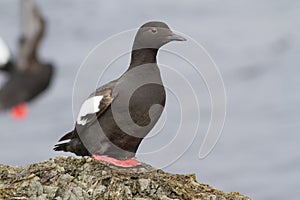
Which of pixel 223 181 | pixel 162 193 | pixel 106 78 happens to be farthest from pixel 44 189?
pixel 223 181

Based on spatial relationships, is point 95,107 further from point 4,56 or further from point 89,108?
point 4,56

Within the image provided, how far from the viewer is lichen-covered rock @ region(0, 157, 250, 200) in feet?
21.8

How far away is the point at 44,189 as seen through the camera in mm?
6660

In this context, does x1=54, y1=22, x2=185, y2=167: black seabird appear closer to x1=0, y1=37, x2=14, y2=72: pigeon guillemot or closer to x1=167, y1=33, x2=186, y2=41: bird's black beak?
x1=167, y1=33, x2=186, y2=41: bird's black beak

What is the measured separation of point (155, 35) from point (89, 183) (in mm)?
2292

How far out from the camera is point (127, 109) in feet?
26.9

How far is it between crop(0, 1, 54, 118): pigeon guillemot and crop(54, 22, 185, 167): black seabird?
73cm

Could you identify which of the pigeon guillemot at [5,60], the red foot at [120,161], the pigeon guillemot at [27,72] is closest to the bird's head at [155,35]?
the pigeon guillemot at [27,72]

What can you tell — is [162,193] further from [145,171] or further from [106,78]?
[106,78]

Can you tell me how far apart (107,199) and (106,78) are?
9538 millimetres

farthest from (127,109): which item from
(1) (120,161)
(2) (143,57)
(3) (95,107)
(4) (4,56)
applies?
(4) (4,56)

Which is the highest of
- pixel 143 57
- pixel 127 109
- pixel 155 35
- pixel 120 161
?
pixel 155 35

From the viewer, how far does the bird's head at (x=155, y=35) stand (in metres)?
8.56

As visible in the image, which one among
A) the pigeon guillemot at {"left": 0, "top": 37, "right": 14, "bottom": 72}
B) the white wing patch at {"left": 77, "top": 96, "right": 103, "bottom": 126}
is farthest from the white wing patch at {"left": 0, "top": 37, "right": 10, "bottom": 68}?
the white wing patch at {"left": 77, "top": 96, "right": 103, "bottom": 126}
